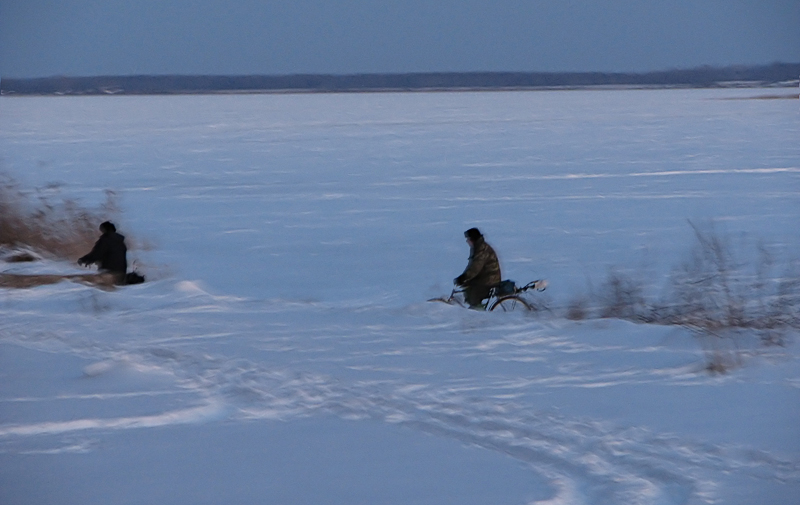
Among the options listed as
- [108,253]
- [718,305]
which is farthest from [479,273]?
[108,253]

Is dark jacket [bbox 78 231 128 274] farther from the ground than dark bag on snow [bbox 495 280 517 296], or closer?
farther from the ground

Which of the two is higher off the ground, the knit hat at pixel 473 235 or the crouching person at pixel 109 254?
the knit hat at pixel 473 235

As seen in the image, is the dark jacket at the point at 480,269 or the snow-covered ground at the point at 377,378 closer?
the snow-covered ground at the point at 377,378

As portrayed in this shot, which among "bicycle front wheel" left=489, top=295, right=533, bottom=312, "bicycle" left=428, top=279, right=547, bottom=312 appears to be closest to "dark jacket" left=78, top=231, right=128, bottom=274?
"bicycle" left=428, top=279, right=547, bottom=312

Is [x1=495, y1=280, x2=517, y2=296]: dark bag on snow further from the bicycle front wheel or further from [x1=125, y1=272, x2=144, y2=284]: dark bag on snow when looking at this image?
[x1=125, y1=272, x2=144, y2=284]: dark bag on snow

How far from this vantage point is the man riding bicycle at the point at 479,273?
800 centimetres

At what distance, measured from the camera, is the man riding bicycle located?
800 cm

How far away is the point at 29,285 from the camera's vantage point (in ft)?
30.3

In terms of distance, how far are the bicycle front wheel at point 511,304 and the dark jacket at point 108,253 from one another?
3931 mm

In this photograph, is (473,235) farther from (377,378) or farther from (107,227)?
(107,227)

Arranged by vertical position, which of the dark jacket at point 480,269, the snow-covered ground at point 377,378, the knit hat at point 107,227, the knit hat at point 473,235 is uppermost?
the knit hat at point 107,227

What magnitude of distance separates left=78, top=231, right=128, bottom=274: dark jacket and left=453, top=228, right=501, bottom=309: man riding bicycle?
3.67m

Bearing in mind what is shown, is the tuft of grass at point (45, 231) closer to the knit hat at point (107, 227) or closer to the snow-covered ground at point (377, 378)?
the snow-covered ground at point (377, 378)

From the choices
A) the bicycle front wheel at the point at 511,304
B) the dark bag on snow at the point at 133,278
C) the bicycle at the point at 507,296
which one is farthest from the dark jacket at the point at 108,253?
the bicycle front wheel at the point at 511,304
